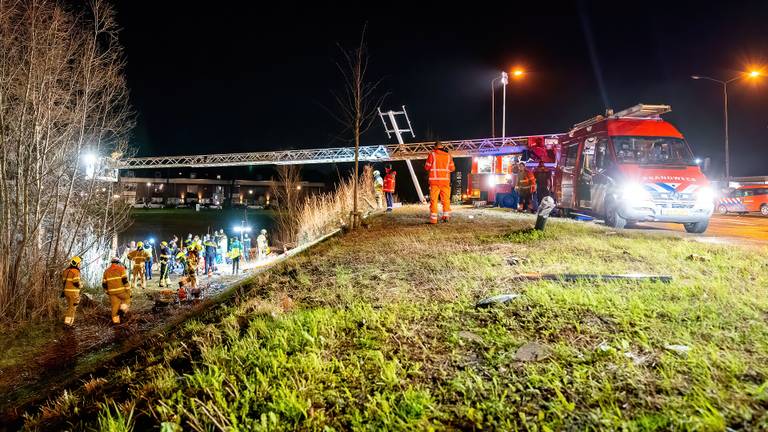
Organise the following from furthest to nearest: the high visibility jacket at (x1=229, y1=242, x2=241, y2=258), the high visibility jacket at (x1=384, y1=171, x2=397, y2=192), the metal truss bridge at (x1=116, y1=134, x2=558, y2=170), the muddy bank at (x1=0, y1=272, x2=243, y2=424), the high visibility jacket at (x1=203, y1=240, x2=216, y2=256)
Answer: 1. the metal truss bridge at (x1=116, y1=134, x2=558, y2=170)
2. the high visibility jacket at (x1=203, y1=240, x2=216, y2=256)
3. the high visibility jacket at (x1=229, y1=242, x2=241, y2=258)
4. the high visibility jacket at (x1=384, y1=171, x2=397, y2=192)
5. the muddy bank at (x1=0, y1=272, x2=243, y2=424)

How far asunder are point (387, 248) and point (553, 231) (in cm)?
340

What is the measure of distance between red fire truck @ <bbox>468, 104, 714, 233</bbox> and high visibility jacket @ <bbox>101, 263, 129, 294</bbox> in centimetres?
1098

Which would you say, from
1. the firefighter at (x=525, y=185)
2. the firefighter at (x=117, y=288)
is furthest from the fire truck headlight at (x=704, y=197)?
the firefighter at (x=117, y=288)

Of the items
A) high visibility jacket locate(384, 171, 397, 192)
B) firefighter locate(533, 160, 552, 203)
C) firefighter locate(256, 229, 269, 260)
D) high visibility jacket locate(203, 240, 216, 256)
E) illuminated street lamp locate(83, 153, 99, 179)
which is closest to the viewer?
illuminated street lamp locate(83, 153, 99, 179)

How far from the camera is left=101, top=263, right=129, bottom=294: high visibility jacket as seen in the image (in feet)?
31.3

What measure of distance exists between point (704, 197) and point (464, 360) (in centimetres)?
849

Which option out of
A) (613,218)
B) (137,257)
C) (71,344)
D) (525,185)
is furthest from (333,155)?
(71,344)

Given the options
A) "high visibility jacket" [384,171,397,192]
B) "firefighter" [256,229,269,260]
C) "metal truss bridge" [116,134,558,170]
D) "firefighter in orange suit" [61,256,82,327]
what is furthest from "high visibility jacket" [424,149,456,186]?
"metal truss bridge" [116,134,558,170]

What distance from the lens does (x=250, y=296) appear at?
5.98 meters

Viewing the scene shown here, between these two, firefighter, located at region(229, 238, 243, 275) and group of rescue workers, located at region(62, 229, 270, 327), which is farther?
firefighter, located at region(229, 238, 243, 275)

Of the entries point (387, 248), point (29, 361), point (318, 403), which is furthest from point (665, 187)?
point (29, 361)

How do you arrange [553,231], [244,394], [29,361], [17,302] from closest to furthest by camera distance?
[244,394] → [29,361] → [553,231] → [17,302]

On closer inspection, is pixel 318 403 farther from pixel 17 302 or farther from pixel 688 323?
pixel 17 302

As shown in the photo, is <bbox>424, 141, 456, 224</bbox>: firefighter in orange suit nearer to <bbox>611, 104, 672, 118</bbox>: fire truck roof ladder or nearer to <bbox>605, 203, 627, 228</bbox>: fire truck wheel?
<bbox>605, 203, 627, 228</bbox>: fire truck wheel
